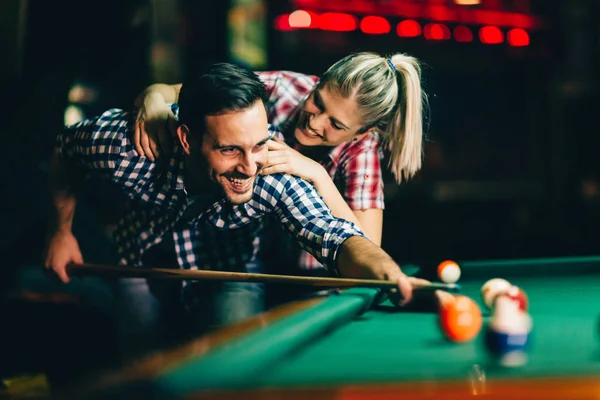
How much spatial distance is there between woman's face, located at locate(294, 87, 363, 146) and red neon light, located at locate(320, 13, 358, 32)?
366 centimetres

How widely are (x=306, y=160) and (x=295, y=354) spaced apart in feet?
4.11

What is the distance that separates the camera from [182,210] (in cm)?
252

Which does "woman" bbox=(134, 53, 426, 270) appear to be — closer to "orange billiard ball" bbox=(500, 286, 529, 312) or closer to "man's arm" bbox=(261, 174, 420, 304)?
"man's arm" bbox=(261, 174, 420, 304)

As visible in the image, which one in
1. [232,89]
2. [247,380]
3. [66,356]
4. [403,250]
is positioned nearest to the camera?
A: [247,380]

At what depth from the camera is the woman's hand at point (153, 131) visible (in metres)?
2.42

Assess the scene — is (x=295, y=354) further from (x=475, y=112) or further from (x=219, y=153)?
(x=475, y=112)

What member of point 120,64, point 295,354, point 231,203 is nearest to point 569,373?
point 295,354

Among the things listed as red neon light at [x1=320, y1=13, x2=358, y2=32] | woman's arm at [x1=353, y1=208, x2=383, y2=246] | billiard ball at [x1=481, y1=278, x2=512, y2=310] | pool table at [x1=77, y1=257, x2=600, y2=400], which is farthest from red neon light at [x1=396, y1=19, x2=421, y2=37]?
pool table at [x1=77, y1=257, x2=600, y2=400]

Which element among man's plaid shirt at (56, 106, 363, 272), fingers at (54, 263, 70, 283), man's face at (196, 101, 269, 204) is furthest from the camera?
fingers at (54, 263, 70, 283)

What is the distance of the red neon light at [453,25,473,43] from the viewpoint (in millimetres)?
6703

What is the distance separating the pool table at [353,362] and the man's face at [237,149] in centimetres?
64

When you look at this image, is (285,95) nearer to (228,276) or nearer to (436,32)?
(228,276)

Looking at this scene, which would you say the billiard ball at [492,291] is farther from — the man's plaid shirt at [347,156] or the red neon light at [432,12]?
the red neon light at [432,12]

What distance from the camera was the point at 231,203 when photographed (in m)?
2.34
